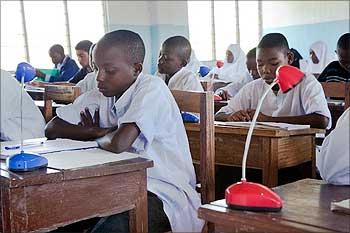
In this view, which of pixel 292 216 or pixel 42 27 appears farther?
pixel 42 27

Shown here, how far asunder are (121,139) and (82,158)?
0.67 ft

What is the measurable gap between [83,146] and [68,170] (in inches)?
15.2

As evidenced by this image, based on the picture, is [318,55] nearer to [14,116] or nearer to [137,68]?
[14,116]

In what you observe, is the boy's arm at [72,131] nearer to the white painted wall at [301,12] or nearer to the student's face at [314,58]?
the student's face at [314,58]

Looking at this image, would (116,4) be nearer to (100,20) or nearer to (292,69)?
(100,20)

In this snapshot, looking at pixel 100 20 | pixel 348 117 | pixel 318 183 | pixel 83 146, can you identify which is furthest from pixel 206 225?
pixel 100 20

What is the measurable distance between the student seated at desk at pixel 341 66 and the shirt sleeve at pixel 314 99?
4.26 ft

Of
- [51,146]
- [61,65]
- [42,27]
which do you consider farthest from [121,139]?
[42,27]

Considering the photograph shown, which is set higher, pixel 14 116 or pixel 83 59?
pixel 83 59

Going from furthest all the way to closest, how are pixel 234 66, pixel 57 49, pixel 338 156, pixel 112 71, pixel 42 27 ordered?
pixel 234 66
pixel 42 27
pixel 57 49
pixel 112 71
pixel 338 156

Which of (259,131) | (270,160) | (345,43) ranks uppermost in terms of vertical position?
(345,43)

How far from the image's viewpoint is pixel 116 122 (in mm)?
1985

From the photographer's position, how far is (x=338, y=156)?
3.69 feet

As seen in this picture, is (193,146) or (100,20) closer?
(193,146)
